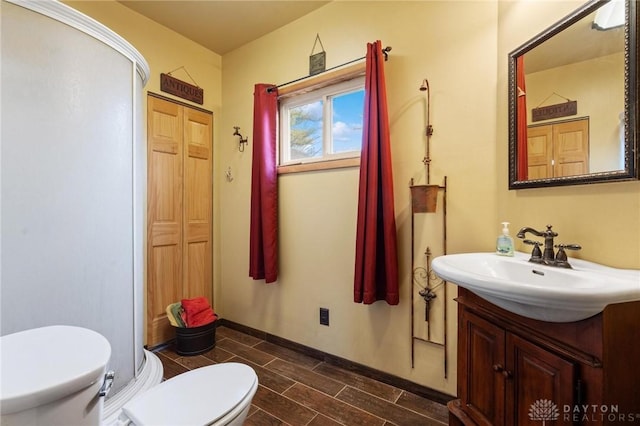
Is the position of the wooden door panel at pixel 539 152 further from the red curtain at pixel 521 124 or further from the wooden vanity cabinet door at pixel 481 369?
the wooden vanity cabinet door at pixel 481 369

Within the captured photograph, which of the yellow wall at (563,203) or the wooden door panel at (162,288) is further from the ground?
the yellow wall at (563,203)

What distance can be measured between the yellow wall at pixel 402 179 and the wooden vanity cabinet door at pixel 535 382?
42cm

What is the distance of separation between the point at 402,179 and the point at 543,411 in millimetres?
1211

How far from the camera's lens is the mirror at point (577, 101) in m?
0.89

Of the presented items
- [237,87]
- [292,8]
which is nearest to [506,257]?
[292,8]

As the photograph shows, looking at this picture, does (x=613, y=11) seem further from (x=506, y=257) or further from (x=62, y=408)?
(x=62, y=408)

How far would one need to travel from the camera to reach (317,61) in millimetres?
2029

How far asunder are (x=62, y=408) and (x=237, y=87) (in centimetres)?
255

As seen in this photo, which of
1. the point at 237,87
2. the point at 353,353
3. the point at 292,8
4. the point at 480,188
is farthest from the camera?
the point at 237,87

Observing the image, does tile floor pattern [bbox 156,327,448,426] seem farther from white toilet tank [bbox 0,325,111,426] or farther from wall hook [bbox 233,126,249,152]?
wall hook [bbox 233,126,249,152]

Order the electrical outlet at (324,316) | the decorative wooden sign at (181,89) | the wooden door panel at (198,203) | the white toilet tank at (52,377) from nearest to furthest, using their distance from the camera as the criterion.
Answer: the white toilet tank at (52,377)
the electrical outlet at (324,316)
the decorative wooden sign at (181,89)
the wooden door panel at (198,203)

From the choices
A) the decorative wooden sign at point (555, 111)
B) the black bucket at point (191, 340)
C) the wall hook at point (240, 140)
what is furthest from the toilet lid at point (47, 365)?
the wall hook at point (240, 140)

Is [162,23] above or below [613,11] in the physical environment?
above

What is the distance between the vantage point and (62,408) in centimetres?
61
